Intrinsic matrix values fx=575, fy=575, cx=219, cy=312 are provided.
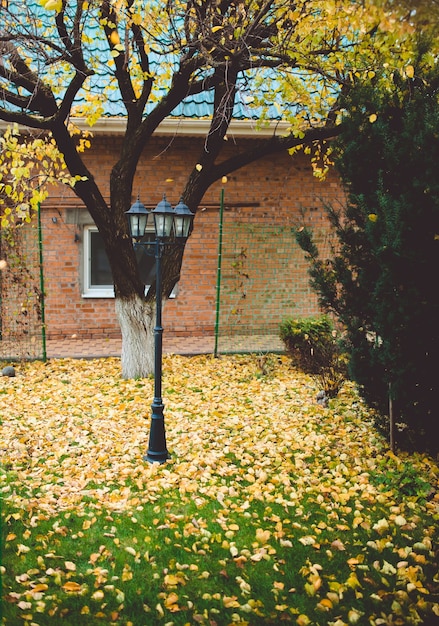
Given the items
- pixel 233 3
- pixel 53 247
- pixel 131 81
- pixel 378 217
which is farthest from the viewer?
pixel 53 247

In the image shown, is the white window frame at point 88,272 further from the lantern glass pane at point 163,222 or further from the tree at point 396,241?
the tree at point 396,241

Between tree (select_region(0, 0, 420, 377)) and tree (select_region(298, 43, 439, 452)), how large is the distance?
0.90m

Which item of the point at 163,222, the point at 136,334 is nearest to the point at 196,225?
the point at 136,334

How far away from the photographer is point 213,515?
170 inches

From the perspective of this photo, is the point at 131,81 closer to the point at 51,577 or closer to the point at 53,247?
the point at 53,247

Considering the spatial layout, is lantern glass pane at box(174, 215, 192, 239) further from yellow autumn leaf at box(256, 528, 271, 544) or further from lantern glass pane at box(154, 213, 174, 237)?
yellow autumn leaf at box(256, 528, 271, 544)

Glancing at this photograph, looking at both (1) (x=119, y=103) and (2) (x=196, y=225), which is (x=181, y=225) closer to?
(2) (x=196, y=225)

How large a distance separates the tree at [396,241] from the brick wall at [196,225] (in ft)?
16.2

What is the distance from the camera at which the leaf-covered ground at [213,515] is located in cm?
330

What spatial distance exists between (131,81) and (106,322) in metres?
4.38

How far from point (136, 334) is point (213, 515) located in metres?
3.74

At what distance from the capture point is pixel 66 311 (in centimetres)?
1020

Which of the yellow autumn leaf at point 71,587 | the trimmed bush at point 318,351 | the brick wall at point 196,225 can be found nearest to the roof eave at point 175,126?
the brick wall at point 196,225

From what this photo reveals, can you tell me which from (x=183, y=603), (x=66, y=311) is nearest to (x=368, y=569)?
→ (x=183, y=603)
